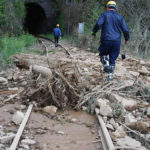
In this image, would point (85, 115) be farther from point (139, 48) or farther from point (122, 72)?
point (139, 48)

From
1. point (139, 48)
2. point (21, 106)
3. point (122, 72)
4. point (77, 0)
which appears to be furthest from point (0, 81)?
point (77, 0)

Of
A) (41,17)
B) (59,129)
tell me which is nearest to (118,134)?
(59,129)

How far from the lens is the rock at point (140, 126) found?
3.86 metres

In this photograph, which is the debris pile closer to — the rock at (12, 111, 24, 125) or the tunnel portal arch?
the rock at (12, 111, 24, 125)

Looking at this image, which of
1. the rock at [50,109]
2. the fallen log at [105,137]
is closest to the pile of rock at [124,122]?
the fallen log at [105,137]

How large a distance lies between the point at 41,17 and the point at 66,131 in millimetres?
37226

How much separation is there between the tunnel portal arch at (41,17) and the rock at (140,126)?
3015 cm

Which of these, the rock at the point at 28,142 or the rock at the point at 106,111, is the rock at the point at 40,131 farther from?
the rock at the point at 106,111

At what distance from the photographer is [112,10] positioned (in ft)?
19.9

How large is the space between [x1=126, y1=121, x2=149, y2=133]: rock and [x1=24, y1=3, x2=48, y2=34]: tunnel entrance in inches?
1318

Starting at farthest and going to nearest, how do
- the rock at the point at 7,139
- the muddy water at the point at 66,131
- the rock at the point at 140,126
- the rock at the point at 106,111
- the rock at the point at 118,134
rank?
the rock at the point at 106,111 < the rock at the point at 140,126 < the rock at the point at 118,134 < the muddy water at the point at 66,131 < the rock at the point at 7,139

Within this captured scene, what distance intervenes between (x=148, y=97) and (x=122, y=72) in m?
2.40

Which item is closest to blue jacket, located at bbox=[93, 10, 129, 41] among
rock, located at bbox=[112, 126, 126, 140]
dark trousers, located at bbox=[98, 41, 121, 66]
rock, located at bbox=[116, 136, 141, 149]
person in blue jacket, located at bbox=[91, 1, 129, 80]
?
person in blue jacket, located at bbox=[91, 1, 129, 80]

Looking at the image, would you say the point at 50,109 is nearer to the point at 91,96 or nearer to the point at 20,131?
the point at 91,96
